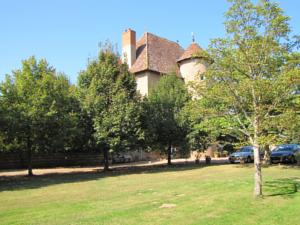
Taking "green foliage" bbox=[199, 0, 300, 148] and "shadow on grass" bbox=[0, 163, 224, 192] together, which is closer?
"green foliage" bbox=[199, 0, 300, 148]

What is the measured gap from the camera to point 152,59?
4394 cm

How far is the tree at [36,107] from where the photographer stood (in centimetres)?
2127

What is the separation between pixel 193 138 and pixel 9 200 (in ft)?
64.5

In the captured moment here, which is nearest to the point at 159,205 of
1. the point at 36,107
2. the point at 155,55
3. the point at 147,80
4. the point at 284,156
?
the point at 36,107

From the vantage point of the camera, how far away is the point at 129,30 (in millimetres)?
44625

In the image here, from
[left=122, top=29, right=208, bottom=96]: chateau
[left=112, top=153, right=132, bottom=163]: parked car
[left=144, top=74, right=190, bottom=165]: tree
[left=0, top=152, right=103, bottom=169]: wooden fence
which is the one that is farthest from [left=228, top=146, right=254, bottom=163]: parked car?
[left=0, top=152, right=103, bottom=169]: wooden fence

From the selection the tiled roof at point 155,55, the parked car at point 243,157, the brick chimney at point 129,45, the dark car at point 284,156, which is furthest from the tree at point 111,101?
the brick chimney at point 129,45

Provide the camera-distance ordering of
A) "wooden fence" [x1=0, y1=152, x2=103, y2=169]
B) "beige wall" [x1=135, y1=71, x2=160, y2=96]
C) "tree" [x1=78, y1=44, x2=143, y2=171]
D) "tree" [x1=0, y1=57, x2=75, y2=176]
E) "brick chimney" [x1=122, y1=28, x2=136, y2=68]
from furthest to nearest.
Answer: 1. "brick chimney" [x1=122, y1=28, x2=136, y2=68]
2. "beige wall" [x1=135, y1=71, x2=160, y2=96]
3. "wooden fence" [x1=0, y1=152, x2=103, y2=169]
4. "tree" [x1=78, y1=44, x2=143, y2=171]
5. "tree" [x1=0, y1=57, x2=75, y2=176]

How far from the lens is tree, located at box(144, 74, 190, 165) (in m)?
29.4

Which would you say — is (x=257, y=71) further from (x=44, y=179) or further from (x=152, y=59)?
(x=152, y=59)

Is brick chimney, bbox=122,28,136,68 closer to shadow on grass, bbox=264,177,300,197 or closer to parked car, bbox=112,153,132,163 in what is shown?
parked car, bbox=112,153,132,163

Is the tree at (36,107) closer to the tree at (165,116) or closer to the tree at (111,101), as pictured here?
the tree at (111,101)

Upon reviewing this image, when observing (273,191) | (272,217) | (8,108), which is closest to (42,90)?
(8,108)

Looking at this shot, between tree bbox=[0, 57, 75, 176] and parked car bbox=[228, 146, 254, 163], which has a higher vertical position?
tree bbox=[0, 57, 75, 176]
